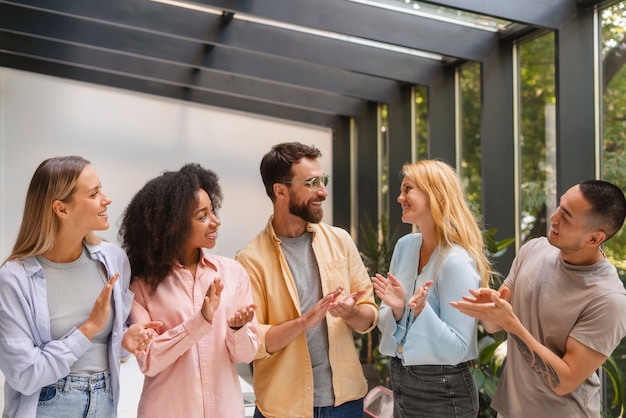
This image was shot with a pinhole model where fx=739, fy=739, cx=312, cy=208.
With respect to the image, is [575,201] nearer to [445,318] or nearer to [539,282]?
[539,282]

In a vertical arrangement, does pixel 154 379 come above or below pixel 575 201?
below

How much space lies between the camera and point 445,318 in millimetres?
2723

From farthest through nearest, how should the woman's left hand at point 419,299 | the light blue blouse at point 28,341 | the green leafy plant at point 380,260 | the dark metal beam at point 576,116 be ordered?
the green leafy plant at point 380,260 → the dark metal beam at point 576,116 → the woman's left hand at point 419,299 → the light blue blouse at point 28,341

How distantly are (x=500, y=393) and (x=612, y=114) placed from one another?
7.20 ft

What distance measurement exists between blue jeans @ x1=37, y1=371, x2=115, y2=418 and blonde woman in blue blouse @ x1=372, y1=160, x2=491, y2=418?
1048 mm

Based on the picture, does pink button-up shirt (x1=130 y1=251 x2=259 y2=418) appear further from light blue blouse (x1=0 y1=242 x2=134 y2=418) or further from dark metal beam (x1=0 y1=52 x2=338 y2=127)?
dark metal beam (x1=0 y1=52 x2=338 y2=127)

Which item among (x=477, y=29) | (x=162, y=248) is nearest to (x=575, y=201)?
(x=162, y=248)

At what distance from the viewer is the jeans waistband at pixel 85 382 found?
2369 mm

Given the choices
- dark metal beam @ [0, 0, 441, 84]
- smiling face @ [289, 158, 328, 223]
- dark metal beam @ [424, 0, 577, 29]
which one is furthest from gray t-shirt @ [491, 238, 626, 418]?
dark metal beam @ [0, 0, 441, 84]

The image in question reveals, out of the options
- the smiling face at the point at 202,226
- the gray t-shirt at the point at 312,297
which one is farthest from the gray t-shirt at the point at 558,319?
the smiling face at the point at 202,226

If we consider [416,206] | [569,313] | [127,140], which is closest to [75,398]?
[416,206]

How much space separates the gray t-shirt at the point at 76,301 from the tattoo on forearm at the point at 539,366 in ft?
4.49

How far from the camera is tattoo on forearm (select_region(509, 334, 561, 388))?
2393mm

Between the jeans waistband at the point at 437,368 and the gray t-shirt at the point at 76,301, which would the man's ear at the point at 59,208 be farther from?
the jeans waistband at the point at 437,368
